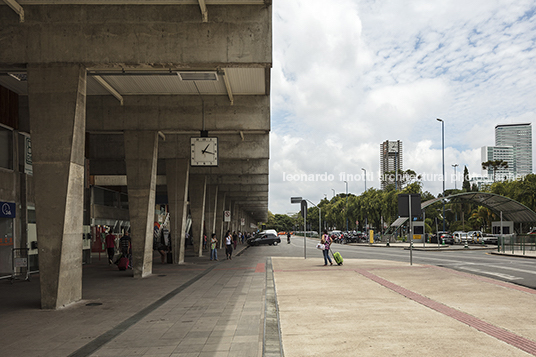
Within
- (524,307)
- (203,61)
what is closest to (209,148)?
(203,61)

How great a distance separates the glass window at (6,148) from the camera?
1845 centimetres

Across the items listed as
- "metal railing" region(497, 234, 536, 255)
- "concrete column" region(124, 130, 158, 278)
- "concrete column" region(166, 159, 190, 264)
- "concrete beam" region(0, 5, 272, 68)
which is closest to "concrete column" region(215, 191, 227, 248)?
"concrete column" region(166, 159, 190, 264)

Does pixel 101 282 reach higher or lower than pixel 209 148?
lower

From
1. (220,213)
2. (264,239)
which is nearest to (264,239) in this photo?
(264,239)

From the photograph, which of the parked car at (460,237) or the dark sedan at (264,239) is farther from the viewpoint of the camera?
the dark sedan at (264,239)

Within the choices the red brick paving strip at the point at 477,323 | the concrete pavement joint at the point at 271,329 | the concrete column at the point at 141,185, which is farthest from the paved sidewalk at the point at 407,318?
the concrete column at the point at 141,185

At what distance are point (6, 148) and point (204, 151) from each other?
830cm

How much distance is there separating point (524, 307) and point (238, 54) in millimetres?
8346

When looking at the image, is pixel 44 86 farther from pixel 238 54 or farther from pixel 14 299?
pixel 14 299

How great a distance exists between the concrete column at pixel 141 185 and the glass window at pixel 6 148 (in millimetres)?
4532

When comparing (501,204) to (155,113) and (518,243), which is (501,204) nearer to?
(518,243)

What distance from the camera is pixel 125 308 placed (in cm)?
1109

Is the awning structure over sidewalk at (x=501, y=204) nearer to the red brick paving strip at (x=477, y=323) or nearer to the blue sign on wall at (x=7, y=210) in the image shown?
the red brick paving strip at (x=477, y=323)

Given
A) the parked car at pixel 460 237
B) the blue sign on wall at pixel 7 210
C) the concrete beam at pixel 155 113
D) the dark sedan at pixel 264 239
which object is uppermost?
the concrete beam at pixel 155 113
